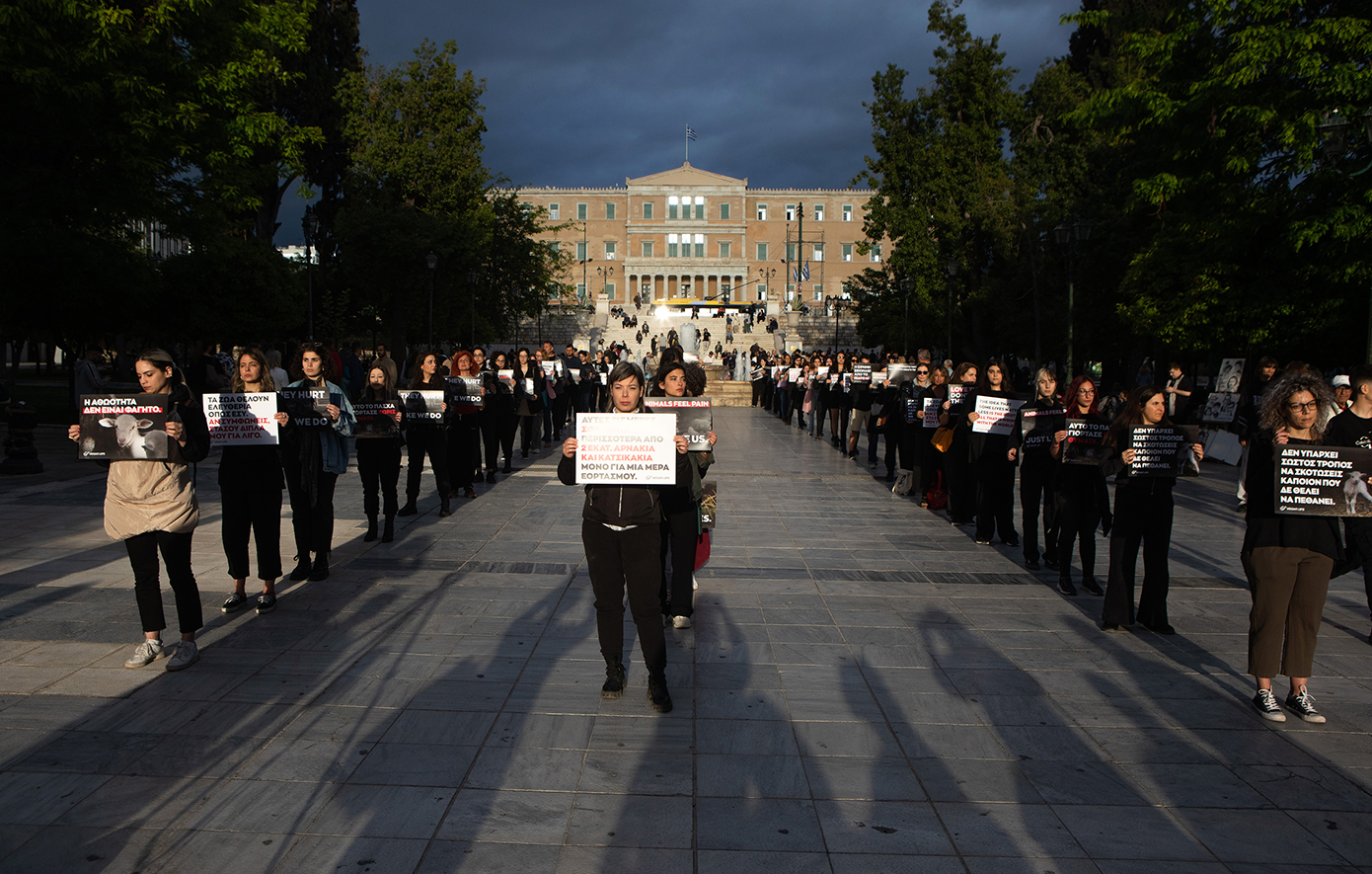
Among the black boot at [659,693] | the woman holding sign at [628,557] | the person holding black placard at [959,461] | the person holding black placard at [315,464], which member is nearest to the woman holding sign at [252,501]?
the person holding black placard at [315,464]

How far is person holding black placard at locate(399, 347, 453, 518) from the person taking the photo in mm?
10836

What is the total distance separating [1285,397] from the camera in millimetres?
5133

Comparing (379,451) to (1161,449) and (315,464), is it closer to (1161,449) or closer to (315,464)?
(315,464)

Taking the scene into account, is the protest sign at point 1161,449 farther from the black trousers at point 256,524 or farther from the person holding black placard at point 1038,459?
the black trousers at point 256,524

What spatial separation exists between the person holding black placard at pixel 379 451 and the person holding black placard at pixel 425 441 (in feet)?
3.79

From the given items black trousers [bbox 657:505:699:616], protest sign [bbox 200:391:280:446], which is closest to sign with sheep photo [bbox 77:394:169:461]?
protest sign [bbox 200:391:280:446]

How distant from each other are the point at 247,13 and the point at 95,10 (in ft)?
19.5

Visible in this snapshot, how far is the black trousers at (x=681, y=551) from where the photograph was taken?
6.32 m

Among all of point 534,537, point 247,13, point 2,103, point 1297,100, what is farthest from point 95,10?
point 1297,100

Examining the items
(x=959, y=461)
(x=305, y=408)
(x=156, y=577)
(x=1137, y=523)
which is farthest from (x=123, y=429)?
(x=959, y=461)

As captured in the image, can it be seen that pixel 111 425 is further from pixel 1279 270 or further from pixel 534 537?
pixel 1279 270

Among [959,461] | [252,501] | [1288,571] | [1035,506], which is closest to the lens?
[1288,571]

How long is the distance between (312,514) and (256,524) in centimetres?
82

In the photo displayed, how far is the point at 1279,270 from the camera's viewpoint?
20078 mm
